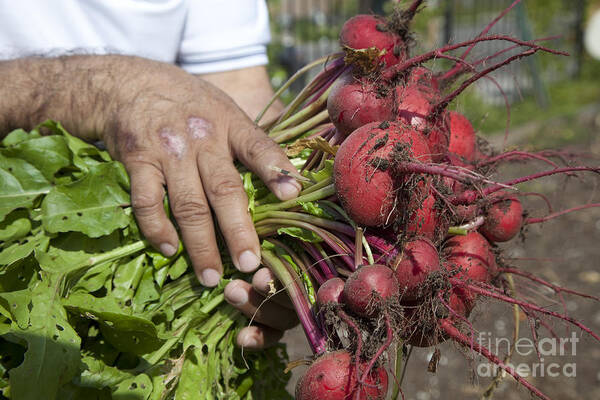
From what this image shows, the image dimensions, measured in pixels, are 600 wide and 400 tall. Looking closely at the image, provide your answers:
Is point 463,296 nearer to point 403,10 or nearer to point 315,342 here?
point 315,342

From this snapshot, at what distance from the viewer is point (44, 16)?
216cm

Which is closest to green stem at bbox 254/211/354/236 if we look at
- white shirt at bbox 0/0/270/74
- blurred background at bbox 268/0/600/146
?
white shirt at bbox 0/0/270/74

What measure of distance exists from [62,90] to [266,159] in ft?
2.86

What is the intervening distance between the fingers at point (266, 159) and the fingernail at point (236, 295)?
1.10ft

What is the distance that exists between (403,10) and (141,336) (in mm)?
1342

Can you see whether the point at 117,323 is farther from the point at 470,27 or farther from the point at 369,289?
the point at 470,27

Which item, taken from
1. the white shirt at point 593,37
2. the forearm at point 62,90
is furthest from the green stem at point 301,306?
the white shirt at point 593,37

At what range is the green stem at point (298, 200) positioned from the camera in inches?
66.2

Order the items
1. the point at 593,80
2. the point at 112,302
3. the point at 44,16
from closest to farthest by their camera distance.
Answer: the point at 112,302 → the point at 44,16 → the point at 593,80

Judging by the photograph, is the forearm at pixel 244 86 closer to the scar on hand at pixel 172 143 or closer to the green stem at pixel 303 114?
the green stem at pixel 303 114

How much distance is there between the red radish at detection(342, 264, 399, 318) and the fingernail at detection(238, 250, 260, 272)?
17.4 inches

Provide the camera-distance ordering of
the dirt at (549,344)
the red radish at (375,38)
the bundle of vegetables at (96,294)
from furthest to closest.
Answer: the dirt at (549,344) → the red radish at (375,38) → the bundle of vegetables at (96,294)

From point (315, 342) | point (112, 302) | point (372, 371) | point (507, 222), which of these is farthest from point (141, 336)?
point (507, 222)

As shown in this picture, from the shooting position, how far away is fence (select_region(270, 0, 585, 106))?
343 inches
